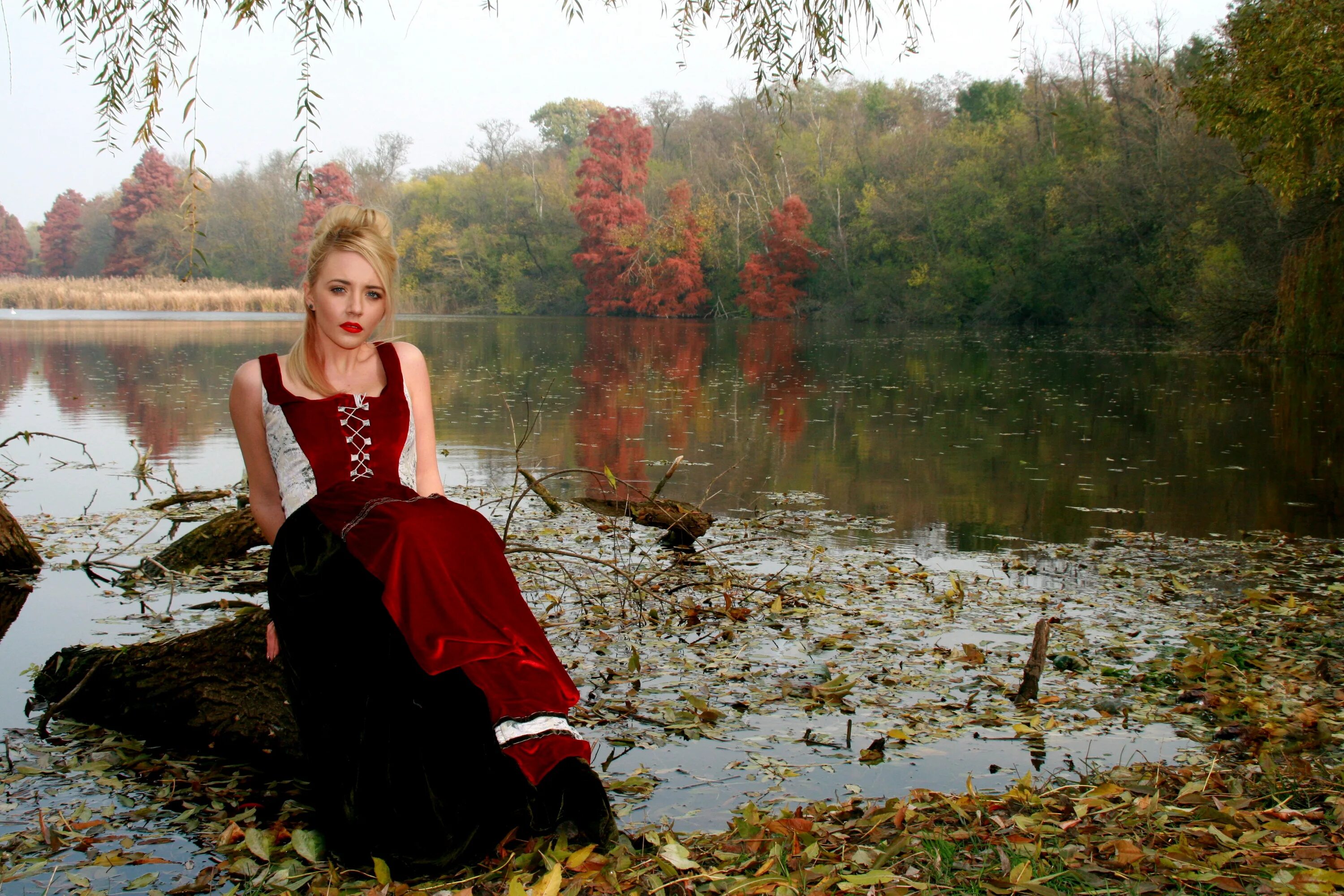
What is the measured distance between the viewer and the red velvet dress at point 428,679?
2564mm

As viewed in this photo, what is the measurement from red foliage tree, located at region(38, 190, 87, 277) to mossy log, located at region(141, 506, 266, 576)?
7265 centimetres

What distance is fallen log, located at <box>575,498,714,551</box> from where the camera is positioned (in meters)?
6.37

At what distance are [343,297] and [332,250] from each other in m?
0.13

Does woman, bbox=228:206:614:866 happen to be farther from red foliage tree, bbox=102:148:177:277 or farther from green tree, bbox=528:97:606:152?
green tree, bbox=528:97:606:152

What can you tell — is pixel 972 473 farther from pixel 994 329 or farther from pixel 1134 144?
pixel 994 329

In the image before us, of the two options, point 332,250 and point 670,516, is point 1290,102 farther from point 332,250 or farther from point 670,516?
point 332,250

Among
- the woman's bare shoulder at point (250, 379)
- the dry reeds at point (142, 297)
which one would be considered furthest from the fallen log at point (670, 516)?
the dry reeds at point (142, 297)

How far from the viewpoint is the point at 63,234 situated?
229ft

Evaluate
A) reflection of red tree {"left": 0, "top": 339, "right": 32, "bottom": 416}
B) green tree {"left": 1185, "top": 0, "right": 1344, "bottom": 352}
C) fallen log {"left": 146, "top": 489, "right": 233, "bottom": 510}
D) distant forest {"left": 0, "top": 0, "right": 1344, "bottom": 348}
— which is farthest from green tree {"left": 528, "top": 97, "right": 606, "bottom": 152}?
fallen log {"left": 146, "top": 489, "right": 233, "bottom": 510}

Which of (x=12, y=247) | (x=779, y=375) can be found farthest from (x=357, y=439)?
(x=12, y=247)

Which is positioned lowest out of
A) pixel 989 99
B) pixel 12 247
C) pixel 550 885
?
pixel 550 885

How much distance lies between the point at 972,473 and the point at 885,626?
5.13m

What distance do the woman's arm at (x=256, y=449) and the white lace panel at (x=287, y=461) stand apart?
0.07 ft

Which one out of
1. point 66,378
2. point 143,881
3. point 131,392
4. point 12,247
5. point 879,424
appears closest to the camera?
point 143,881
